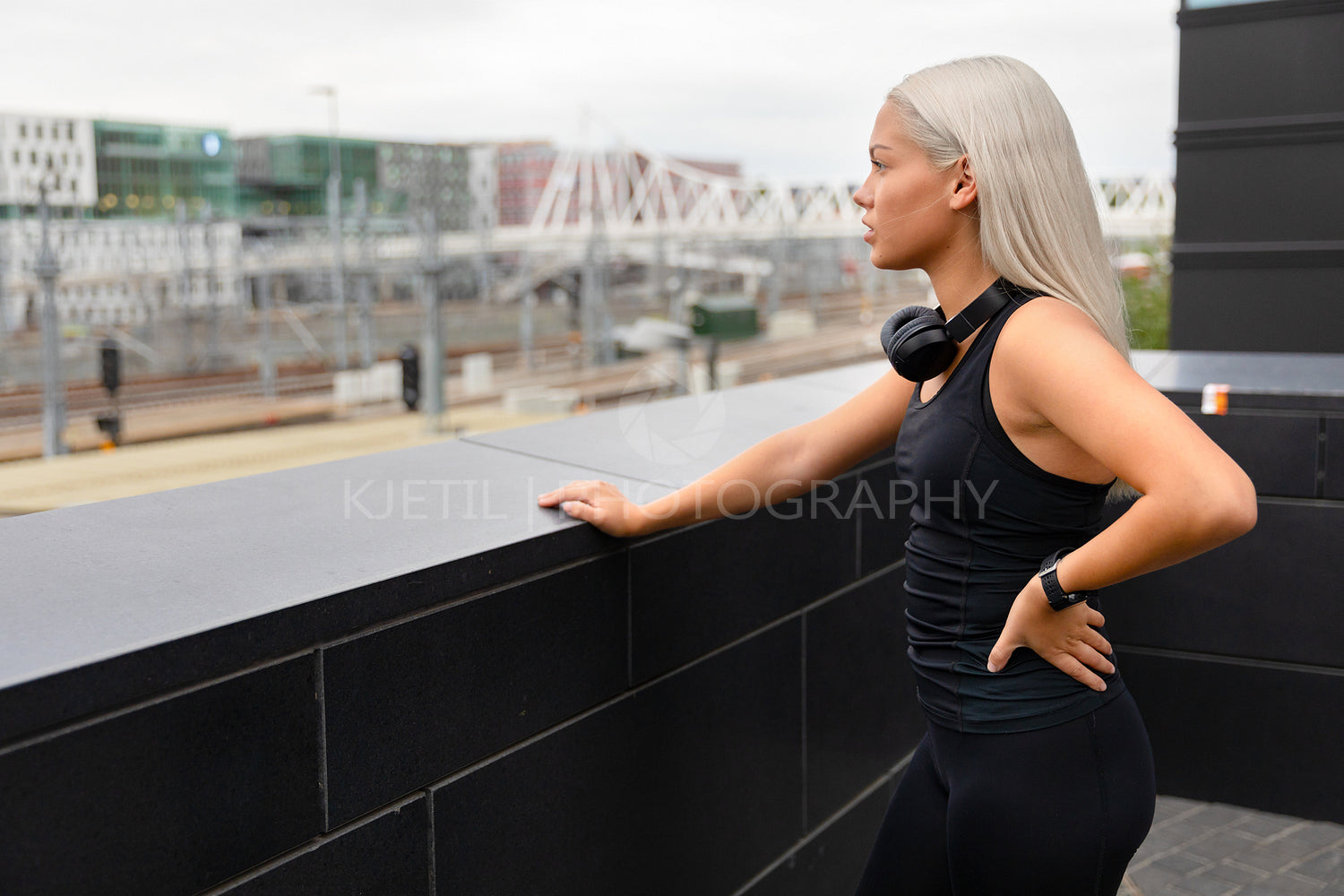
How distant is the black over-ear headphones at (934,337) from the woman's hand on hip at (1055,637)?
12.4 inches

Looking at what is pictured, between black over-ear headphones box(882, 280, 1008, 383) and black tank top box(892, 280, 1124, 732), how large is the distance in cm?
2

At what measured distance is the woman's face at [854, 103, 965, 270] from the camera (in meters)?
1.59

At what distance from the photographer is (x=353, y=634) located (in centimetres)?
154

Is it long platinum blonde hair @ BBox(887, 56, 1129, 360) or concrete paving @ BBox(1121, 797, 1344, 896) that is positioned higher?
long platinum blonde hair @ BBox(887, 56, 1129, 360)

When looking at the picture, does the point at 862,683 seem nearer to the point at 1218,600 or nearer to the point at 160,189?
the point at 1218,600

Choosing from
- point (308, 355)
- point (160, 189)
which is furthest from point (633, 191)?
point (160, 189)

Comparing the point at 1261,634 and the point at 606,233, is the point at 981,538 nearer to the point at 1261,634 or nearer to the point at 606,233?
the point at 1261,634

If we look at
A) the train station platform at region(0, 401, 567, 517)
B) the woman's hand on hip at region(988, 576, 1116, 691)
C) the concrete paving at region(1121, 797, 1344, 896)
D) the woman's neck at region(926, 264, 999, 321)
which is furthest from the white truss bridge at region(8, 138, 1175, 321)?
the train station platform at region(0, 401, 567, 517)

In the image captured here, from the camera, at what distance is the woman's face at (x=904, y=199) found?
62.5 inches

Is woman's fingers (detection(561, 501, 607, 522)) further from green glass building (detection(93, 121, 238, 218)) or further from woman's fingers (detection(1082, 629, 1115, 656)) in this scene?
green glass building (detection(93, 121, 238, 218))

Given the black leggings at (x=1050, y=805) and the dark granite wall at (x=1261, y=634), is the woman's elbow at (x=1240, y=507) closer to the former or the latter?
the black leggings at (x=1050, y=805)

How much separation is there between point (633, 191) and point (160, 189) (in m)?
48.9

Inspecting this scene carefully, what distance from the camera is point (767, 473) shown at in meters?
2.02

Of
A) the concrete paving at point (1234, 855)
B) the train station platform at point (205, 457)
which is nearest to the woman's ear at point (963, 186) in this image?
the concrete paving at point (1234, 855)
